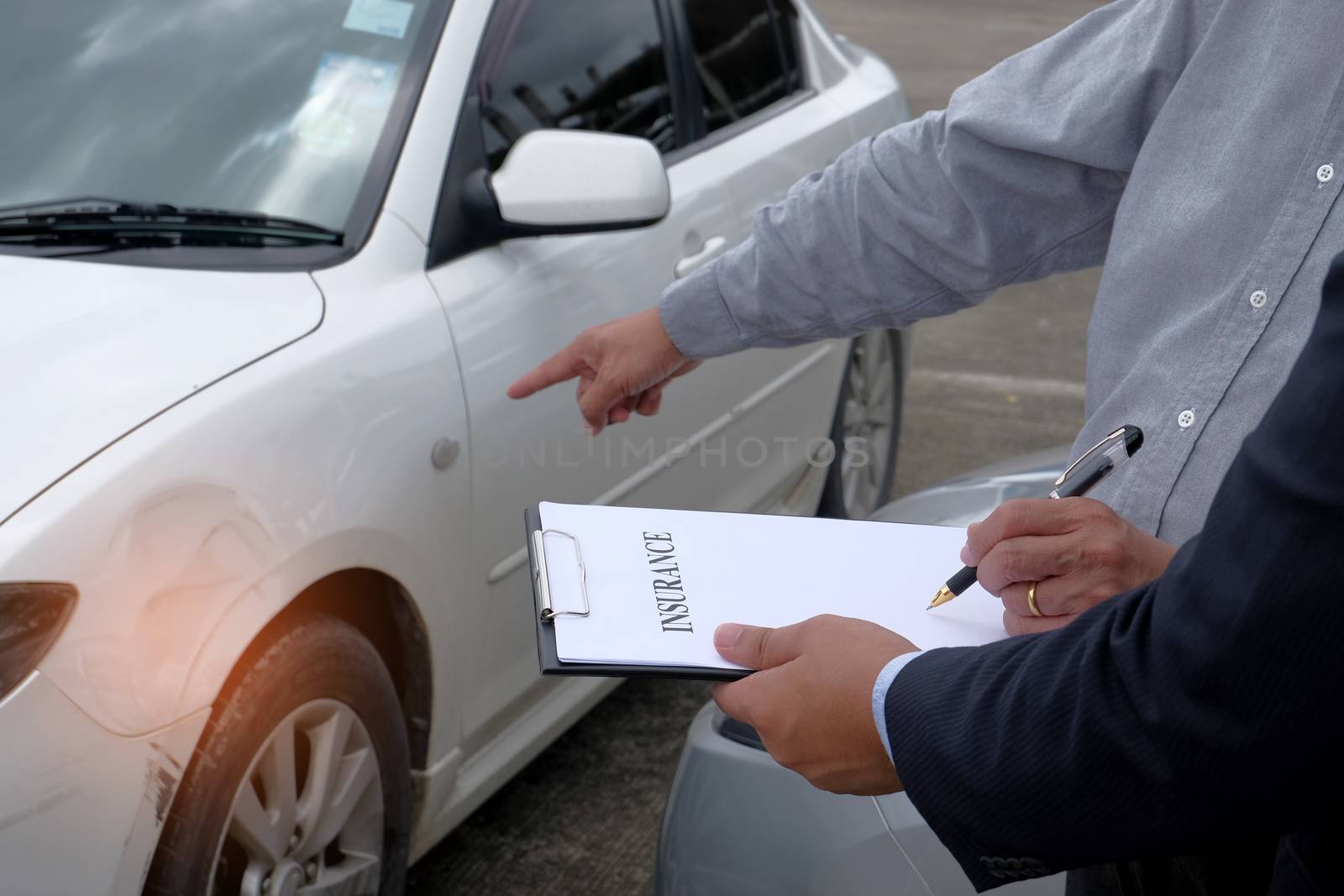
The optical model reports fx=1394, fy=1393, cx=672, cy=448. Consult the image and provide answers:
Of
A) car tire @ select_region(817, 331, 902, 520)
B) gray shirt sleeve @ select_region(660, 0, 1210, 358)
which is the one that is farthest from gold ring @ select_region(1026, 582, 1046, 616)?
car tire @ select_region(817, 331, 902, 520)

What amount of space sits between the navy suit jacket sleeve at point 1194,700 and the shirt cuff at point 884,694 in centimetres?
4

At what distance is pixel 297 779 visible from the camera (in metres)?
2.03

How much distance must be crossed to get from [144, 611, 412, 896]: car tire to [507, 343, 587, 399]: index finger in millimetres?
423

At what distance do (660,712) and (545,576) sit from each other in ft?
6.67

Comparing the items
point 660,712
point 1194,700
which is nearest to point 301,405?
point 1194,700

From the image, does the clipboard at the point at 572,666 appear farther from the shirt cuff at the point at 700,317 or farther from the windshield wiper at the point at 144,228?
the windshield wiper at the point at 144,228

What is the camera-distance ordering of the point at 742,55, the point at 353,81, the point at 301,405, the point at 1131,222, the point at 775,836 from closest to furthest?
the point at 1131,222
the point at 775,836
the point at 301,405
the point at 353,81
the point at 742,55

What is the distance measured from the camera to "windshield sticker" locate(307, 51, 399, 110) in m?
2.28

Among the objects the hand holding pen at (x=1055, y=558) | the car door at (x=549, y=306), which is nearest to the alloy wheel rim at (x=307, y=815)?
the car door at (x=549, y=306)

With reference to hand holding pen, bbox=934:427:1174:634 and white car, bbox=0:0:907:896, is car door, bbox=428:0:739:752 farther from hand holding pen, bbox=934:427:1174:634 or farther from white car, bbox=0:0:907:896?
hand holding pen, bbox=934:427:1174:634

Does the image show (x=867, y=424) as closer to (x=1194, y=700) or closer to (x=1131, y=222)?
(x=1131, y=222)

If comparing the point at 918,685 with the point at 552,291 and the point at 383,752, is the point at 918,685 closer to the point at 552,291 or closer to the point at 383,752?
the point at 383,752

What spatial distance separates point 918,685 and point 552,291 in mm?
1477

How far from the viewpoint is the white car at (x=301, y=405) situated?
156 centimetres
